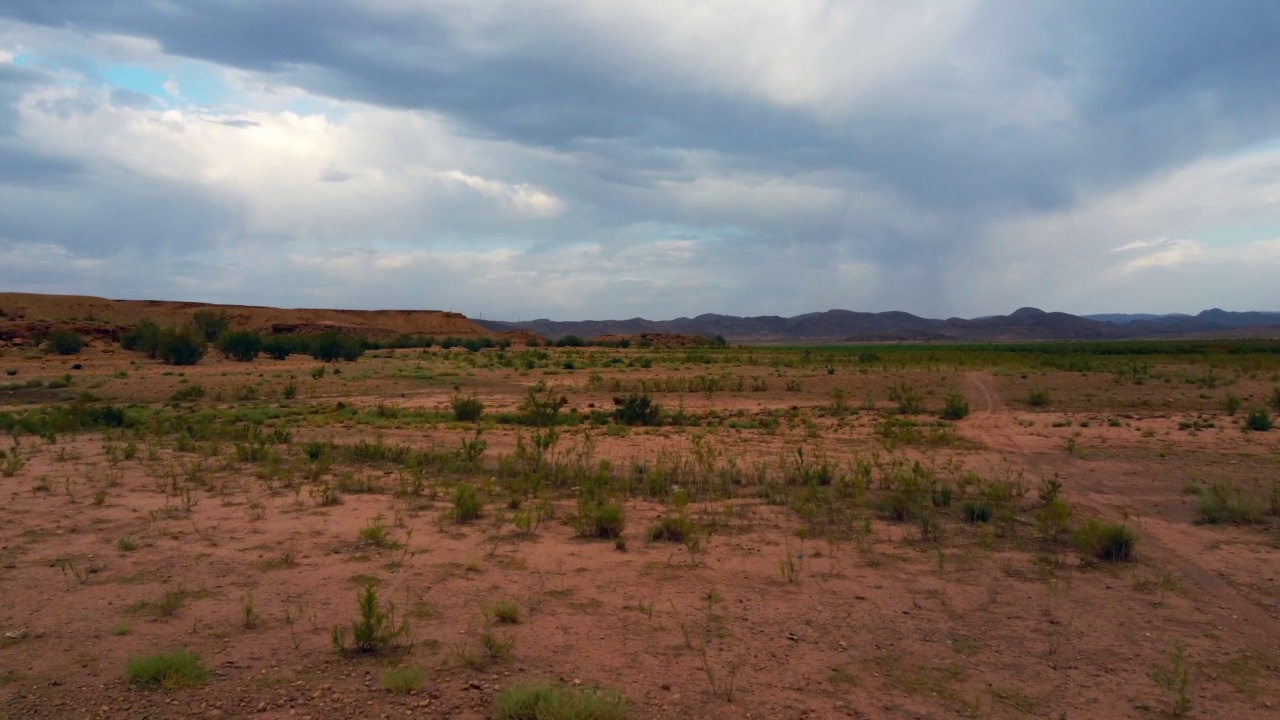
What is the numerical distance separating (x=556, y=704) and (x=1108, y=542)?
6898 millimetres

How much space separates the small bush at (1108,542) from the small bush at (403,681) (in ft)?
24.3

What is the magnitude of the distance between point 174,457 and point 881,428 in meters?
15.6

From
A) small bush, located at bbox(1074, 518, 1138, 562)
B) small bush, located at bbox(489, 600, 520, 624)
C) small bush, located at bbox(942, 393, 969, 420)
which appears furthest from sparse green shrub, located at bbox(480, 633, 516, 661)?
small bush, located at bbox(942, 393, 969, 420)

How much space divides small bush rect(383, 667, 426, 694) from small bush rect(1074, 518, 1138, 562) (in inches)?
292

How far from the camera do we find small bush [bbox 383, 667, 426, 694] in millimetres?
5801

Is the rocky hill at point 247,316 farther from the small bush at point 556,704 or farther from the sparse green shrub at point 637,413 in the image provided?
the small bush at point 556,704

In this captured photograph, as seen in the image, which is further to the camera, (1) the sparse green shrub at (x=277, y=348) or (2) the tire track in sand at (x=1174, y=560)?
(1) the sparse green shrub at (x=277, y=348)

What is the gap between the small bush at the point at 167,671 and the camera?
19.0ft

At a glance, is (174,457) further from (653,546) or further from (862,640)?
(862,640)

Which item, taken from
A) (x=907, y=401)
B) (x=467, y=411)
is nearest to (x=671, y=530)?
(x=467, y=411)

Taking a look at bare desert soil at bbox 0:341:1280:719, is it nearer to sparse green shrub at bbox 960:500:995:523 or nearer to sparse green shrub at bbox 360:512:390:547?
sparse green shrub at bbox 360:512:390:547

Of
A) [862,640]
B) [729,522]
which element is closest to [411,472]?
[729,522]

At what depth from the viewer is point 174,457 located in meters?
15.5

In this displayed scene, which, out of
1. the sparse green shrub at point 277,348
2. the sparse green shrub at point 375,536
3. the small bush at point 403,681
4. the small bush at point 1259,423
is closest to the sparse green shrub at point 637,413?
the sparse green shrub at point 375,536
